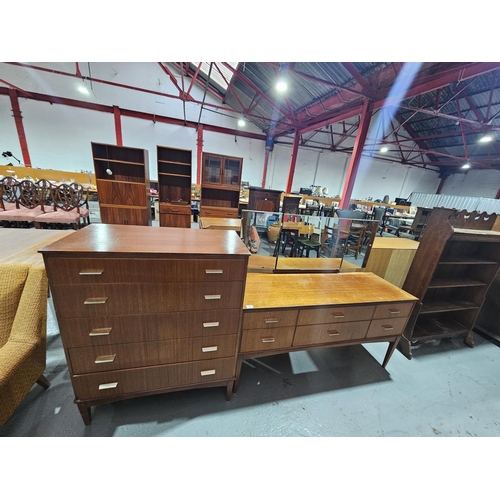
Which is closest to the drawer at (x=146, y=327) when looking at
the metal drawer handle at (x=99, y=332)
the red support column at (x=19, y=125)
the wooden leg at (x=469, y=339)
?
the metal drawer handle at (x=99, y=332)

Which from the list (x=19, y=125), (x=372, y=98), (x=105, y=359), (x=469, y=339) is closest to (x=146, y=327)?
(x=105, y=359)

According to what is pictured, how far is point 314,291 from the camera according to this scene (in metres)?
1.61

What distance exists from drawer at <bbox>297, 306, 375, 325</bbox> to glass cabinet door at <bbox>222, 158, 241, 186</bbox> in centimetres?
365

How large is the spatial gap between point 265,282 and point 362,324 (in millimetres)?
836

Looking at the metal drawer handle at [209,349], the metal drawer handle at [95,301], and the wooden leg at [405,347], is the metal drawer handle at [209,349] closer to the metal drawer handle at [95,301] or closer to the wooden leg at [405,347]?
the metal drawer handle at [95,301]

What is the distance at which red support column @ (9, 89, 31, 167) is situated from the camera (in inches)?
263

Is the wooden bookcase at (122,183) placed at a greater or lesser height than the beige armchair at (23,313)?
greater

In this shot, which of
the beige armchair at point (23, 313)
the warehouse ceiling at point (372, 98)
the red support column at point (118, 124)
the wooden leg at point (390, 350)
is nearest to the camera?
the beige armchair at point (23, 313)

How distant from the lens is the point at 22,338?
1.17 meters

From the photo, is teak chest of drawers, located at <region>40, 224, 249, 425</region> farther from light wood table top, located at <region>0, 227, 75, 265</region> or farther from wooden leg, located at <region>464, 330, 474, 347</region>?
wooden leg, located at <region>464, 330, 474, 347</region>

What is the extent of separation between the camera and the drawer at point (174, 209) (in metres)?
4.38

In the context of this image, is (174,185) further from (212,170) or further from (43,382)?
(43,382)

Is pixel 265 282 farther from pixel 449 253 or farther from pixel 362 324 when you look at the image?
pixel 449 253

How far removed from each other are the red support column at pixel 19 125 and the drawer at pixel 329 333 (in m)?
10.7
